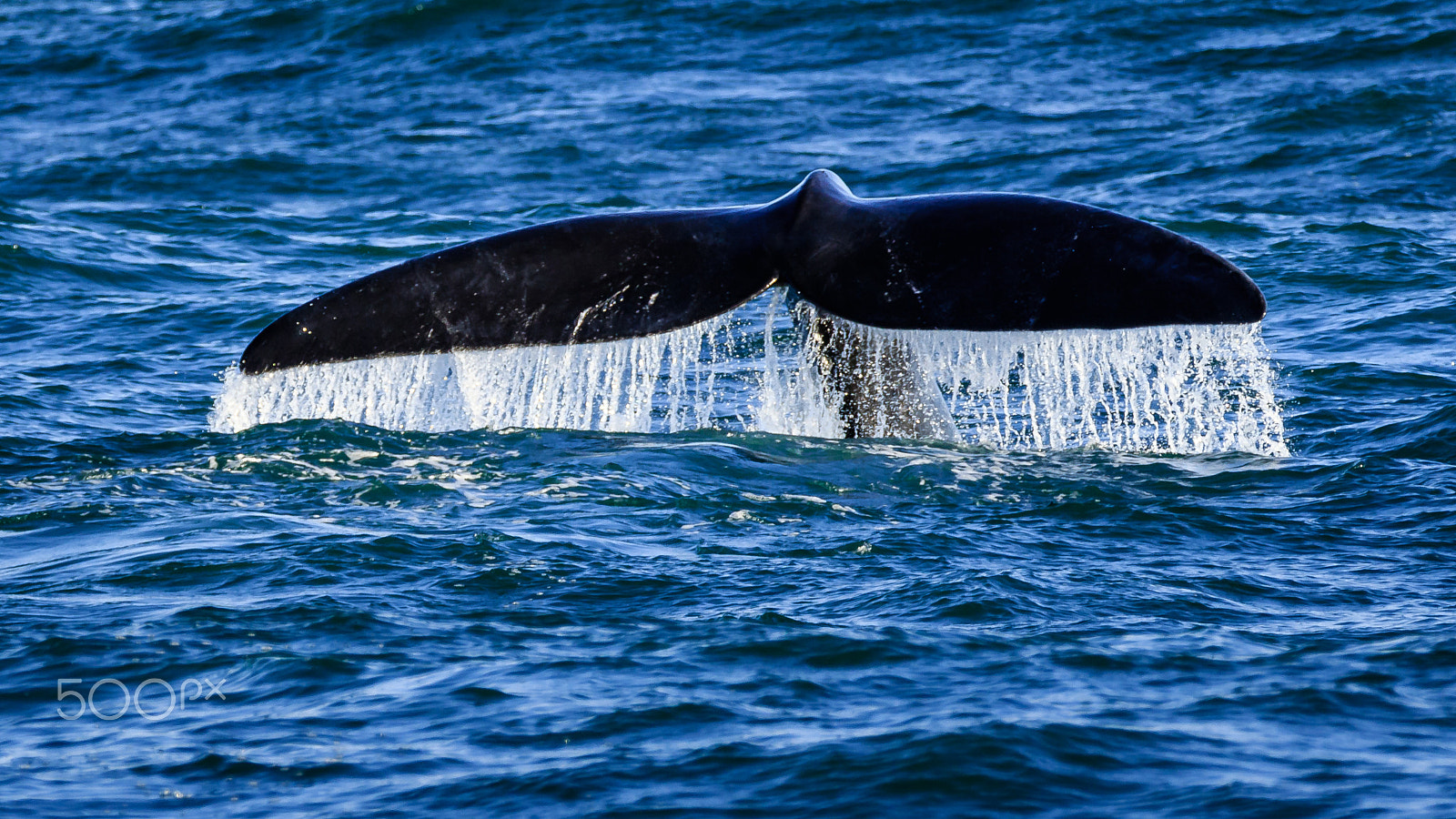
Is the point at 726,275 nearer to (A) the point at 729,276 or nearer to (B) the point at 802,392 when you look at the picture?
(A) the point at 729,276

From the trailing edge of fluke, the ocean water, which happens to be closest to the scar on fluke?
the trailing edge of fluke

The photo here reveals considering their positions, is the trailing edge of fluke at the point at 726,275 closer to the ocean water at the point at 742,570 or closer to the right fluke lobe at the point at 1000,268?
the right fluke lobe at the point at 1000,268

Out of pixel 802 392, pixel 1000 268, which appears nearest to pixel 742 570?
pixel 1000 268

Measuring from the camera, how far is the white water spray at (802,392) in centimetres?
680

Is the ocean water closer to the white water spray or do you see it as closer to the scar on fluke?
the white water spray

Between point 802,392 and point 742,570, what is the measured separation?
168 centimetres

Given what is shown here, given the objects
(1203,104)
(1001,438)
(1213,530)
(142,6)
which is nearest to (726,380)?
(1001,438)

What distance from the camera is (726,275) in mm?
7066

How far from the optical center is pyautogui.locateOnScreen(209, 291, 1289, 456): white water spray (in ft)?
22.3

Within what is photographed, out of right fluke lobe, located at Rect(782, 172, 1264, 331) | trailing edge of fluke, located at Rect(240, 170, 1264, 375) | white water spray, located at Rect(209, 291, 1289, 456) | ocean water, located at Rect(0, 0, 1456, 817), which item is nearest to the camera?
ocean water, located at Rect(0, 0, 1456, 817)

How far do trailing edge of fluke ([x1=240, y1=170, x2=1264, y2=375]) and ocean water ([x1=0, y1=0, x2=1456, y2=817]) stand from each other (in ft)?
0.70

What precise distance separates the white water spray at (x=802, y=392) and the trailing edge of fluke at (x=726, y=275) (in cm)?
9

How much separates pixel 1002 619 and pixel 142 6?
80.9ft

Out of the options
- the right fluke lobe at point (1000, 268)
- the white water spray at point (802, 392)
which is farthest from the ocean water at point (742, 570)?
the right fluke lobe at point (1000, 268)
